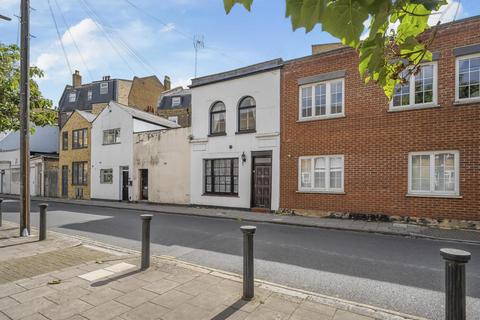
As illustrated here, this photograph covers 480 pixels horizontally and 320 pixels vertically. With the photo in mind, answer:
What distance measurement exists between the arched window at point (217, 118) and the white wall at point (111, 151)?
7.10 m

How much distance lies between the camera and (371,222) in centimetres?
1151

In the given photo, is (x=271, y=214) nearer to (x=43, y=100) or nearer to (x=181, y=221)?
(x=181, y=221)

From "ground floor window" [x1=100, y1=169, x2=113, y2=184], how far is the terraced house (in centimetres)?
174

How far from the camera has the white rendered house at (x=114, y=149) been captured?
21.0 m

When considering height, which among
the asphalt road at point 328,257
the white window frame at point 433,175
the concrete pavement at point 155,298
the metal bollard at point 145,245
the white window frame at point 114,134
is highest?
the white window frame at point 114,134

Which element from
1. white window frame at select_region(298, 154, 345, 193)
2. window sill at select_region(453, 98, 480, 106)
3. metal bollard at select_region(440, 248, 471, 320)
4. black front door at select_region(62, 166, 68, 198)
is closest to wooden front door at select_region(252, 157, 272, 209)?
white window frame at select_region(298, 154, 345, 193)

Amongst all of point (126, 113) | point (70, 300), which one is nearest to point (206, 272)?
point (70, 300)

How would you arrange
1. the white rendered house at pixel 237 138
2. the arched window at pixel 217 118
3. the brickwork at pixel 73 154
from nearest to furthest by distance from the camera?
the white rendered house at pixel 237 138 → the arched window at pixel 217 118 → the brickwork at pixel 73 154

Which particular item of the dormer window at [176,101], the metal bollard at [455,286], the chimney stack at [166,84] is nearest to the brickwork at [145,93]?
the chimney stack at [166,84]

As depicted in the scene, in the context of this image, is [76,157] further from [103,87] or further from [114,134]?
[103,87]

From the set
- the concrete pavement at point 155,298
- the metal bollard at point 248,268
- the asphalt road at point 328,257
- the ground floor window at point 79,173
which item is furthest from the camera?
the ground floor window at point 79,173

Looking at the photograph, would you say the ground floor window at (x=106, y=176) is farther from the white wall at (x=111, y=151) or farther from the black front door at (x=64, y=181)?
the black front door at (x=64, y=181)

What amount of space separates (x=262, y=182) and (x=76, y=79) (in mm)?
34712

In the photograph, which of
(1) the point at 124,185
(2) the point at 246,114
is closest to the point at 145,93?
(1) the point at 124,185
